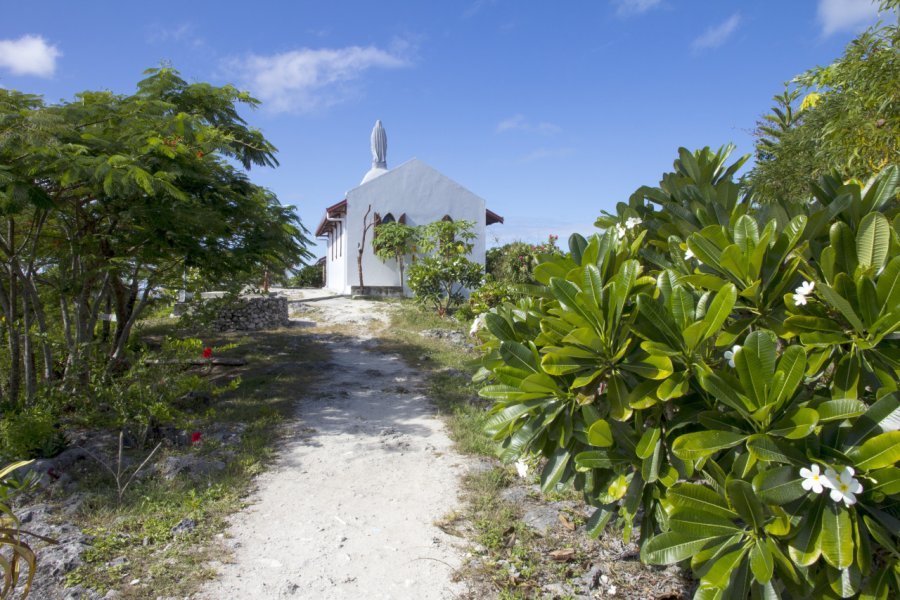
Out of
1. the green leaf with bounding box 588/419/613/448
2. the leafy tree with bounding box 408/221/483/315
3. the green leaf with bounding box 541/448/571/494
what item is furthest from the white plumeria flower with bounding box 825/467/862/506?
the leafy tree with bounding box 408/221/483/315

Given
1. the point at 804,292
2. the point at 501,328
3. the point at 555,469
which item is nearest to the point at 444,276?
the point at 501,328

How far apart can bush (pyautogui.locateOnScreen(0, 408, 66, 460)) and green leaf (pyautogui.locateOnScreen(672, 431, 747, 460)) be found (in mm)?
6014

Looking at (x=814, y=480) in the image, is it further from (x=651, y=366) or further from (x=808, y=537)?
(x=651, y=366)

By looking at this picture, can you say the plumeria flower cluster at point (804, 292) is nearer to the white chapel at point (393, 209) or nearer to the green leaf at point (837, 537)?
the green leaf at point (837, 537)

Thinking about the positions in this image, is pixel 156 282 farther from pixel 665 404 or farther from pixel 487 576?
pixel 665 404

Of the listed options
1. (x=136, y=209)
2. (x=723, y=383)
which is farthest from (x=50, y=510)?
(x=723, y=383)

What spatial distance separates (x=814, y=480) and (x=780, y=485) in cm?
10

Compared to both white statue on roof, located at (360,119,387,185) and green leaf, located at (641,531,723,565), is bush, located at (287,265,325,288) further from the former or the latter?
green leaf, located at (641,531,723,565)

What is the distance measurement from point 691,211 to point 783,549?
1517 millimetres

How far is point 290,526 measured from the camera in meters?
4.38

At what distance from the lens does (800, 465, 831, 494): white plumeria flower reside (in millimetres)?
1546

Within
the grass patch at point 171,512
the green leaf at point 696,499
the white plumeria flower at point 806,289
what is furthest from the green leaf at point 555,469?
the grass patch at point 171,512

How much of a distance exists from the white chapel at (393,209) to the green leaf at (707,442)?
65.9 ft

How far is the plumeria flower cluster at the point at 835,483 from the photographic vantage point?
152 centimetres
